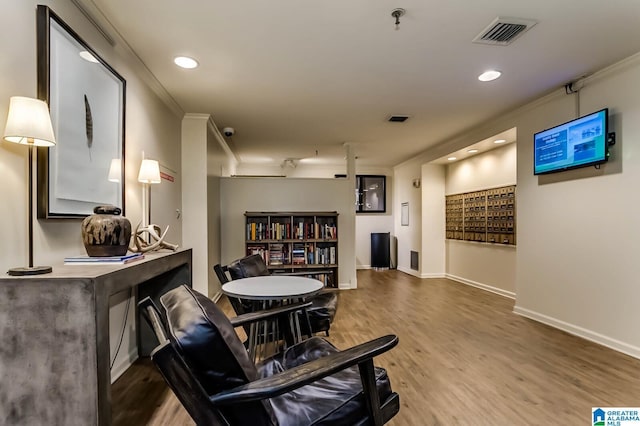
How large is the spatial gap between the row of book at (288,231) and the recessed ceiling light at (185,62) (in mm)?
2864

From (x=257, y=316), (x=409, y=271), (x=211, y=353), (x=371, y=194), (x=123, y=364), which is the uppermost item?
(x=371, y=194)

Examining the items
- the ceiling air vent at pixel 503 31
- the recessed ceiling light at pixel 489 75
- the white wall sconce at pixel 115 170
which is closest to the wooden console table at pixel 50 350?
the white wall sconce at pixel 115 170

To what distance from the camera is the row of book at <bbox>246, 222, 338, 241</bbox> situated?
17.4 feet

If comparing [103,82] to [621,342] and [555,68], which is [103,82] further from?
[621,342]

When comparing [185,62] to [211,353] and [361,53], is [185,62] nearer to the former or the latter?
[361,53]

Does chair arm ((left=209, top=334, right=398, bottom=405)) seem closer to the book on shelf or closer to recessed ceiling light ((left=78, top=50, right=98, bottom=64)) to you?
the book on shelf

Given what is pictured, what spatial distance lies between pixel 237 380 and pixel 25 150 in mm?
1442

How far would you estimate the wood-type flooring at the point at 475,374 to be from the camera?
1.93 meters

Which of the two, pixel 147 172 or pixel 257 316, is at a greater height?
pixel 147 172

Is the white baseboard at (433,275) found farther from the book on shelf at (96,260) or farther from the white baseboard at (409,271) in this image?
the book on shelf at (96,260)

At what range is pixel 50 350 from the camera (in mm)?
1214

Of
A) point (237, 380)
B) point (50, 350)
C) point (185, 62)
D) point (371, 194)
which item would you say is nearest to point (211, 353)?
point (237, 380)

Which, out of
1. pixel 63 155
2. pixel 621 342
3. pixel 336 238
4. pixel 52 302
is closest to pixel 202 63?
pixel 63 155

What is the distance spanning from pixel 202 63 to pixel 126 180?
1.13 metres
